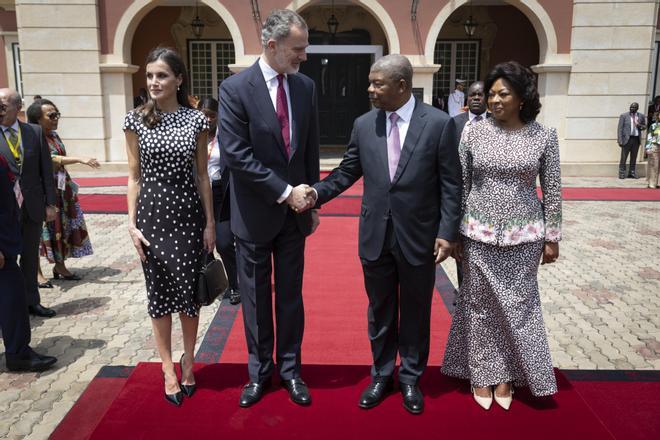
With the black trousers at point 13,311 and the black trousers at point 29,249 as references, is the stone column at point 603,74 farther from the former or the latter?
the black trousers at point 13,311

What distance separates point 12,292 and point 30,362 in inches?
21.0

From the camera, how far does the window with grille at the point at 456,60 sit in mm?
17969

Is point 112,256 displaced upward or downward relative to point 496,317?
downward

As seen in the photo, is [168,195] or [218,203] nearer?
[168,195]

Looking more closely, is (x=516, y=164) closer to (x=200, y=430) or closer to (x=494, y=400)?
(x=494, y=400)

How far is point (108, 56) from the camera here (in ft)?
47.3

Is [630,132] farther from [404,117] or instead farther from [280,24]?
[280,24]

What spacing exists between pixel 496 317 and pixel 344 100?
15.6 metres

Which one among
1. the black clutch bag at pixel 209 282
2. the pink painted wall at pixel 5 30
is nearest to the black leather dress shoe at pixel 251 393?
the black clutch bag at pixel 209 282

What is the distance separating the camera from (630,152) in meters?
14.4

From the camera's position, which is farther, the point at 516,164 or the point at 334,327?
the point at 334,327

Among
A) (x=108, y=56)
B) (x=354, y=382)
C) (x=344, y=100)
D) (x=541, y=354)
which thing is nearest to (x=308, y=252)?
(x=354, y=382)

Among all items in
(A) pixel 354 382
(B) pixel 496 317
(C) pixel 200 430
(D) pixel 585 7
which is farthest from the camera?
(D) pixel 585 7

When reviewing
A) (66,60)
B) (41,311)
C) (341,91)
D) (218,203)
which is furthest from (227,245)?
(341,91)
